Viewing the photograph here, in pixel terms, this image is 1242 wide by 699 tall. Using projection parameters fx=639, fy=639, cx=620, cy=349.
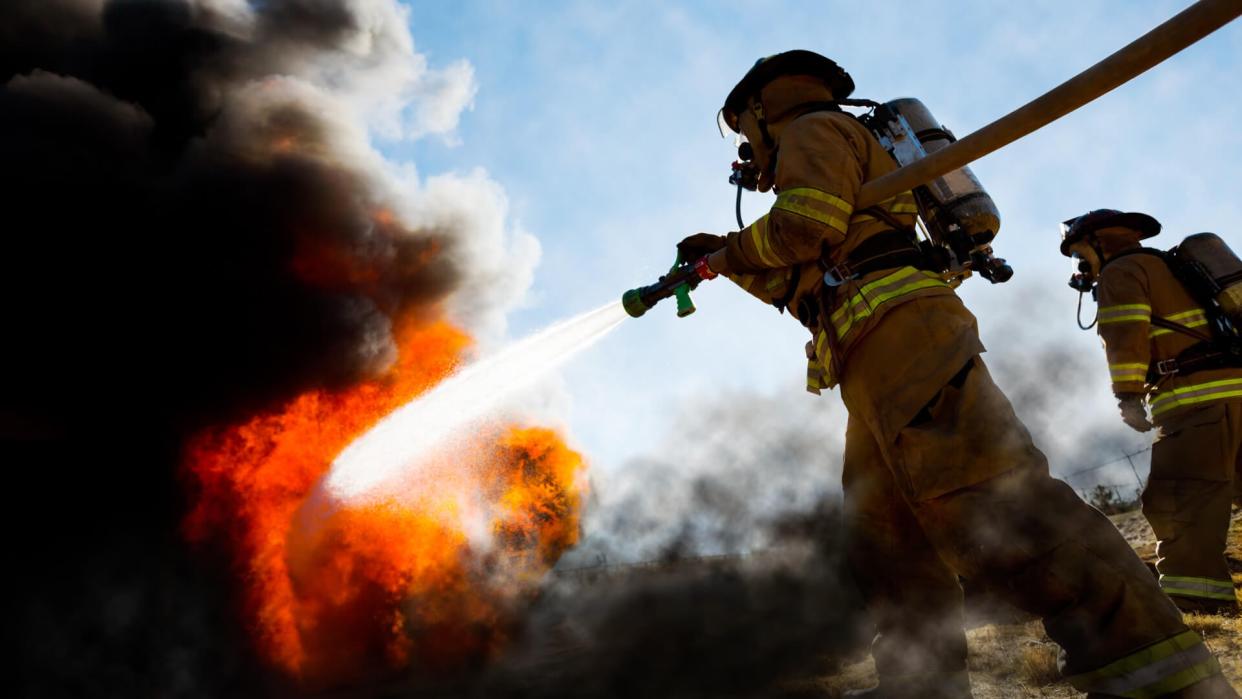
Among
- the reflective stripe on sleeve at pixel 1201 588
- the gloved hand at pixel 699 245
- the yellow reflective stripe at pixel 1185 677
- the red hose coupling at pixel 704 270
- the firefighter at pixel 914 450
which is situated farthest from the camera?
the reflective stripe on sleeve at pixel 1201 588

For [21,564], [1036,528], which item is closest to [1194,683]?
[1036,528]

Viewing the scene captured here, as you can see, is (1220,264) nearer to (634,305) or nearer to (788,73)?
(788,73)

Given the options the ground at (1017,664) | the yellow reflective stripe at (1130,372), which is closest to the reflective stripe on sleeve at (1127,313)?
the yellow reflective stripe at (1130,372)

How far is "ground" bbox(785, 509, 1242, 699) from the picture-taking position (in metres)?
3.08

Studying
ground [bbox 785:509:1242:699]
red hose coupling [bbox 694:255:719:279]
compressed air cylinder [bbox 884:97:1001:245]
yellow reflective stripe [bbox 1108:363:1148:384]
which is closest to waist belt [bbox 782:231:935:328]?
compressed air cylinder [bbox 884:97:1001:245]

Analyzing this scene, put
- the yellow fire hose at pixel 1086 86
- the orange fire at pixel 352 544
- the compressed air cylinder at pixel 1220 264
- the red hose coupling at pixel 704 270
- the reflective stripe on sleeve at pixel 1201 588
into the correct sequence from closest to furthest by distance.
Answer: the yellow fire hose at pixel 1086 86 < the red hose coupling at pixel 704 270 < the reflective stripe on sleeve at pixel 1201 588 < the compressed air cylinder at pixel 1220 264 < the orange fire at pixel 352 544

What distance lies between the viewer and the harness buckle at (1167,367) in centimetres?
424

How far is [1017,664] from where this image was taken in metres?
3.49

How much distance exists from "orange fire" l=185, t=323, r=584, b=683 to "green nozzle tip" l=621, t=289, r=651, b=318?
10.4 m

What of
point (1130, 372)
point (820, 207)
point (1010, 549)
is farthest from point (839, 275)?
point (1130, 372)

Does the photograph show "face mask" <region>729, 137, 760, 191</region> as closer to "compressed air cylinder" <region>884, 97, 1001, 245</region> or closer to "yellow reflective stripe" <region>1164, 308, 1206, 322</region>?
"compressed air cylinder" <region>884, 97, 1001, 245</region>

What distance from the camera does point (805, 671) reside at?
16.1ft

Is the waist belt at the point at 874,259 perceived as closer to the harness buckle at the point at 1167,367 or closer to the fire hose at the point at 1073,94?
the fire hose at the point at 1073,94

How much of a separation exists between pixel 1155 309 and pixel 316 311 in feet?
50.3
